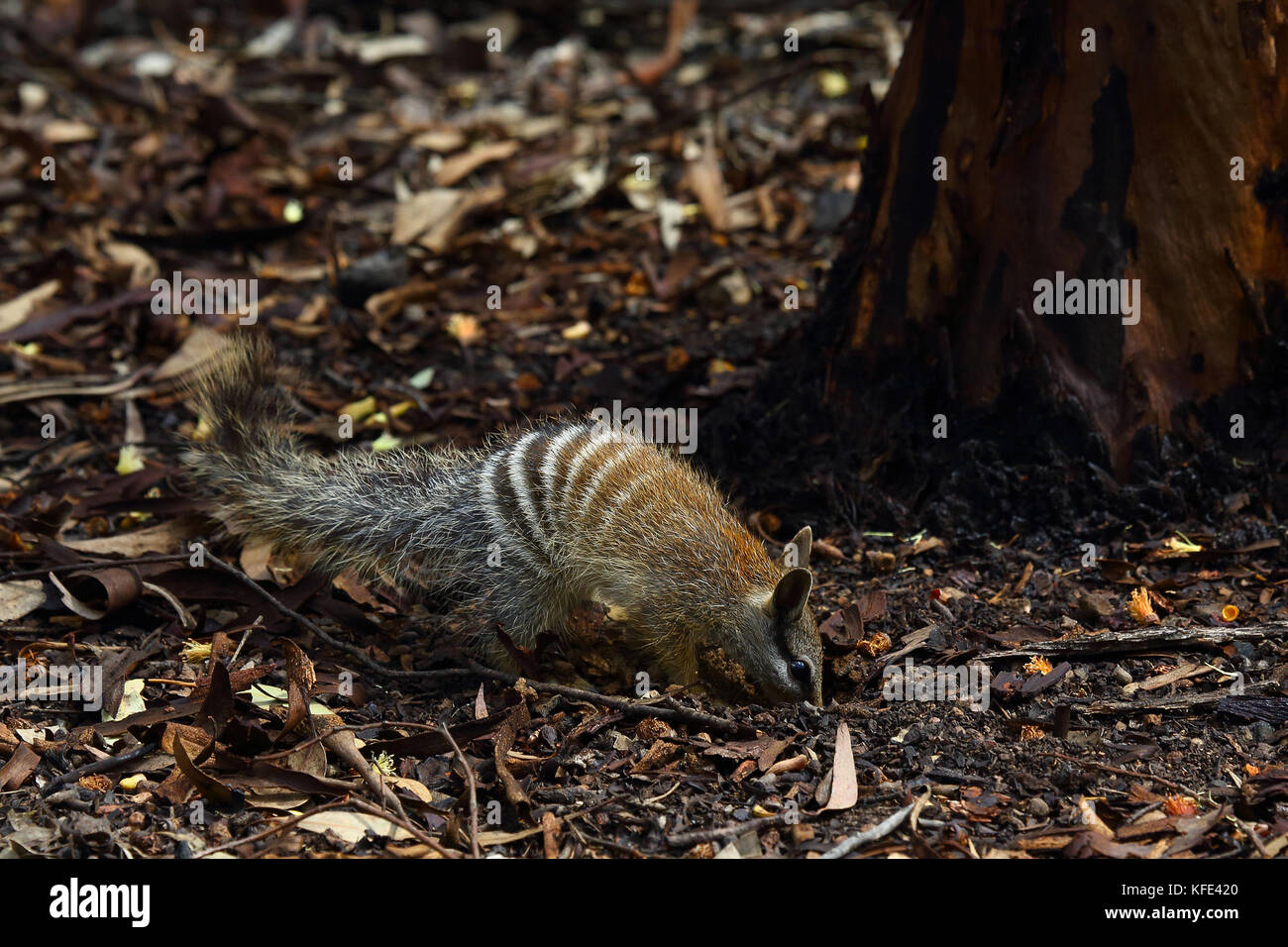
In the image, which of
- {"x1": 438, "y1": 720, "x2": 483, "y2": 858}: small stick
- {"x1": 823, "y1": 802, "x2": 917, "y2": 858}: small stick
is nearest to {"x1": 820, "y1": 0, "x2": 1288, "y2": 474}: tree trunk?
{"x1": 823, "y1": 802, "x2": 917, "y2": 858}: small stick

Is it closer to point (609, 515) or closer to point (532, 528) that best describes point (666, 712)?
point (609, 515)

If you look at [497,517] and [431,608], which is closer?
[497,517]

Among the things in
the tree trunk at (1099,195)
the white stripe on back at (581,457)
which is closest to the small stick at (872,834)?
the white stripe on back at (581,457)

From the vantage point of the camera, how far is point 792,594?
4.41 m

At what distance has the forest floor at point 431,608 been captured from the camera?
3520mm

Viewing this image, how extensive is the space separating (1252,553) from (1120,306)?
3.43ft

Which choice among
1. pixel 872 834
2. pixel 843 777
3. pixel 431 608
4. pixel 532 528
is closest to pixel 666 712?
pixel 843 777

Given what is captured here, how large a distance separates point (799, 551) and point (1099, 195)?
176 cm

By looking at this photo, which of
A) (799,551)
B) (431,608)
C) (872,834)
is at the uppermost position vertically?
(799,551)

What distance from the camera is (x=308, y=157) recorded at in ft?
28.8

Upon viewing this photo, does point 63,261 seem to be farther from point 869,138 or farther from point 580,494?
point 869,138

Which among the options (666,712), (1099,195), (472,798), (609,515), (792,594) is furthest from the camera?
(609,515)

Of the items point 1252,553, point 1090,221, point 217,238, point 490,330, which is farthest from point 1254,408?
point 217,238

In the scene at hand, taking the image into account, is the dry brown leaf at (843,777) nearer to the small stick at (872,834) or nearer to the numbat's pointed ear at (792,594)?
the small stick at (872,834)
